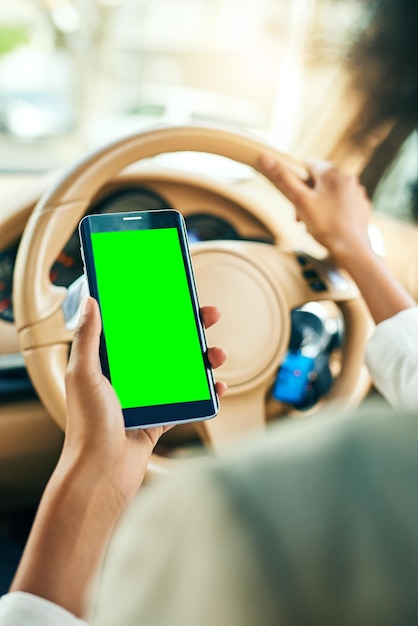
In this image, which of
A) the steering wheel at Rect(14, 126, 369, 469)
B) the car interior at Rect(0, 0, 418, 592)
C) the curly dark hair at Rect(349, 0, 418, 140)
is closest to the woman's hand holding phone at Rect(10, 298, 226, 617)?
the car interior at Rect(0, 0, 418, 592)

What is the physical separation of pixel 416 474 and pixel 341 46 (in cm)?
146

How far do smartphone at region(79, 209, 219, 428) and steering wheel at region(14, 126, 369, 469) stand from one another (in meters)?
0.11

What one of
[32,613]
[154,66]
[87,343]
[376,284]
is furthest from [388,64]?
[154,66]

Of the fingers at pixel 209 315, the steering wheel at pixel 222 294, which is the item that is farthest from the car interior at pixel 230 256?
the fingers at pixel 209 315

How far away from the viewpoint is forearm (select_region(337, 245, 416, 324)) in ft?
3.26

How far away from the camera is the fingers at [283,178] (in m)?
1.02

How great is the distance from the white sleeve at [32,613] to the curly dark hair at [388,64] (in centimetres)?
127

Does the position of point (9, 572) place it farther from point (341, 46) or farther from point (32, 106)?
point (32, 106)

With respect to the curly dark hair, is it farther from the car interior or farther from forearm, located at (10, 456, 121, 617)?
forearm, located at (10, 456, 121, 617)

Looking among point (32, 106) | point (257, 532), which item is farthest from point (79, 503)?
point (32, 106)

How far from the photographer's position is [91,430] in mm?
648

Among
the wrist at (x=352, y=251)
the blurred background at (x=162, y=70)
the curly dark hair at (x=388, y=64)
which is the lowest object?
the wrist at (x=352, y=251)

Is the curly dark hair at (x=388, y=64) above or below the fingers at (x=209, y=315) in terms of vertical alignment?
above

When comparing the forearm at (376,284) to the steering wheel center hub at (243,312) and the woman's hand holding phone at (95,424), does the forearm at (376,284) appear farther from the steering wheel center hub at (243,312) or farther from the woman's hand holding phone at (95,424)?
the woman's hand holding phone at (95,424)
